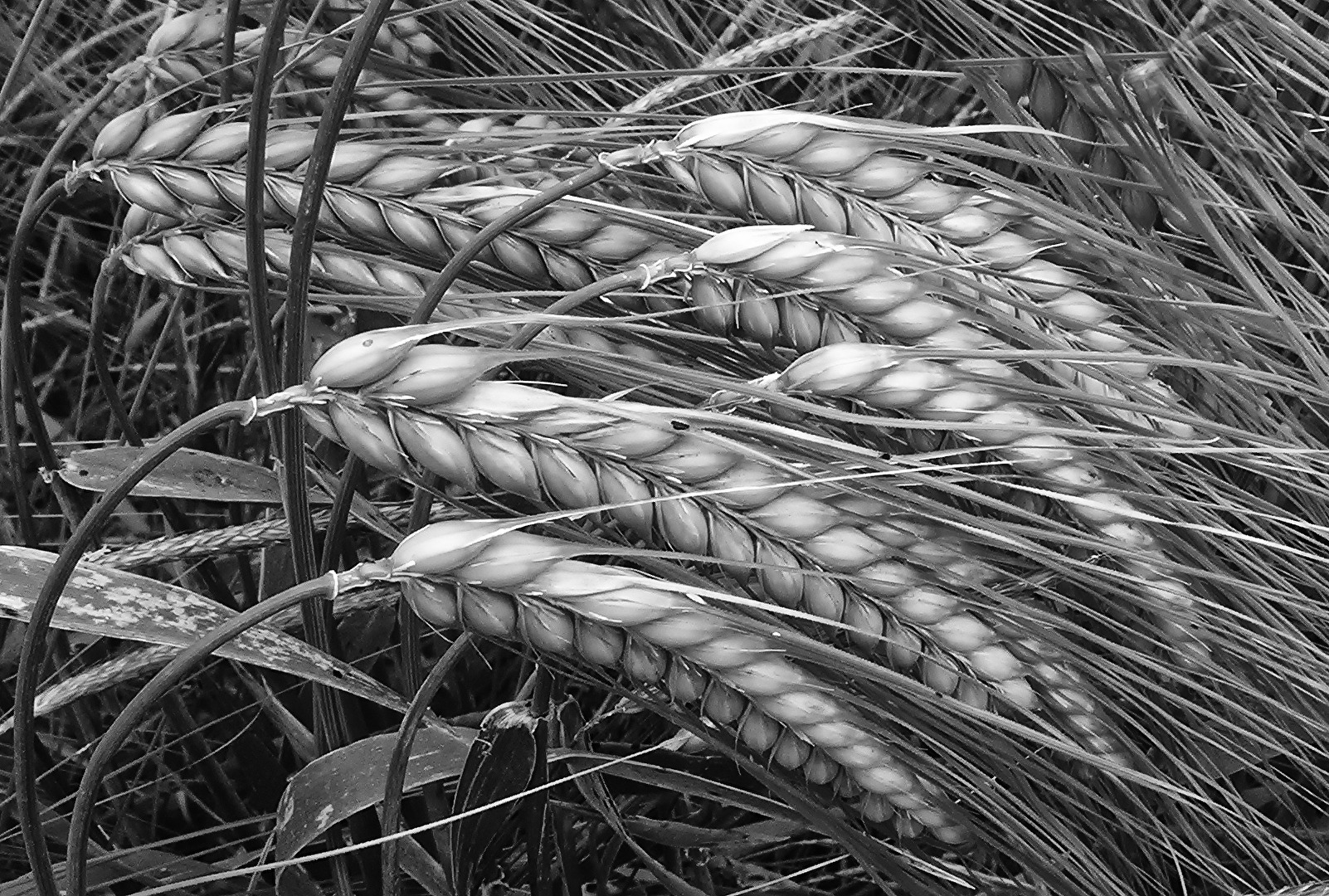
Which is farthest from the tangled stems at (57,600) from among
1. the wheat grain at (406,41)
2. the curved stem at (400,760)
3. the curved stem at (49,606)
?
the wheat grain at (406,41)

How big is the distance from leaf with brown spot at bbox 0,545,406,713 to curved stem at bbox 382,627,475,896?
0.19ft

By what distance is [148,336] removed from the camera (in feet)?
3.82

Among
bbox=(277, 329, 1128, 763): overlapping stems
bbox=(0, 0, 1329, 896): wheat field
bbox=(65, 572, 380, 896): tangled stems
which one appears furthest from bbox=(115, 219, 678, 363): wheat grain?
bbox=(65, 572, 380, 896): tangled stems

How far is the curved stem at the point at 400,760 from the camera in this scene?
48 cm

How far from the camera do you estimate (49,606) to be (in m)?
0.44

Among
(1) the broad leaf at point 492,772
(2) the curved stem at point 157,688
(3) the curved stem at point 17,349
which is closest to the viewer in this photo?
(2) the curved stem at point 157,688

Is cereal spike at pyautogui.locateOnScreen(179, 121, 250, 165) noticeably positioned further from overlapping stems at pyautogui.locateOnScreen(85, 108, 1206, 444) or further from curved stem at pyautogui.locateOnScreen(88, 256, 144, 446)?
curved stem at pyautogui.locateOnScreen(88, 256, 144, 446)

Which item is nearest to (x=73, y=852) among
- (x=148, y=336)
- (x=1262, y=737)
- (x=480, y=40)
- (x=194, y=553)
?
(x=194, y=553)

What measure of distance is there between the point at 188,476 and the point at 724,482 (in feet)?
1.31

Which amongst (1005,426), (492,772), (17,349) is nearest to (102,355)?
(17,349)

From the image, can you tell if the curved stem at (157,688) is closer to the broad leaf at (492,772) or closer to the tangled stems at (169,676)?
the tangled stems at (169,676)

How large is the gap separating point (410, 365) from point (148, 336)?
0.87 metres

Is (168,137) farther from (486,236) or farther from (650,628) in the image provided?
(650,628)

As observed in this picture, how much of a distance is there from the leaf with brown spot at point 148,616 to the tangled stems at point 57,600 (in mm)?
68
